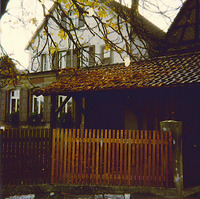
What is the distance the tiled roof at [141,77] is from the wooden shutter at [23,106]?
306 inches

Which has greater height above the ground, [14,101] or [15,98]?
[15,98]

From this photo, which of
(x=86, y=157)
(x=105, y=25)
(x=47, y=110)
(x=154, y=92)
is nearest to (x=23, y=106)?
(x=47, y=110)

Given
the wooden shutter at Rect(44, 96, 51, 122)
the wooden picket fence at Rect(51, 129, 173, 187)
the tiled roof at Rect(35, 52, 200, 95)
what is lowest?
the wooden picket fence at Rect(51, 129, 173, 187)

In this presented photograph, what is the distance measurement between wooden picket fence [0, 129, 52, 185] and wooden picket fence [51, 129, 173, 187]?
26 cm

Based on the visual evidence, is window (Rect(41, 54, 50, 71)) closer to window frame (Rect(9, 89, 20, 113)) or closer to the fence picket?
window frame (Rect(9, 89, 20, 113))

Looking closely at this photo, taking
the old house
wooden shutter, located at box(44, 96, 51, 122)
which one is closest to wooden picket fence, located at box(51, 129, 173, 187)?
the old house

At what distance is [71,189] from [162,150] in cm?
243

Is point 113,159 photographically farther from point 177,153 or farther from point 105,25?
point 105,25

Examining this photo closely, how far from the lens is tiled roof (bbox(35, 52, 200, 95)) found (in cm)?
880

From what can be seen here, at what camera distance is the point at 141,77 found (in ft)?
32.9

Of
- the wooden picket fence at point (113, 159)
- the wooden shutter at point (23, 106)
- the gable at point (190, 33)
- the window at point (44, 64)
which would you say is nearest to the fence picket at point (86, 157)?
the wooden picket fence at point (113, 159)

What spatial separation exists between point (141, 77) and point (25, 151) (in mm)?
5841

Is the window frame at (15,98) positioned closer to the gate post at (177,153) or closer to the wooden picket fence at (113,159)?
the wooden picket fence at (113,159)

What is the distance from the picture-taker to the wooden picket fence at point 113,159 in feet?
18.8
